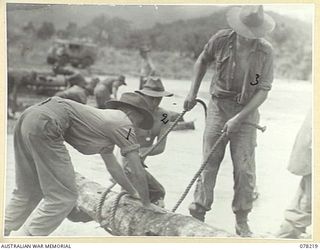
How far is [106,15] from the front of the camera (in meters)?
3.08

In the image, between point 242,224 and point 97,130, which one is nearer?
point 97,130

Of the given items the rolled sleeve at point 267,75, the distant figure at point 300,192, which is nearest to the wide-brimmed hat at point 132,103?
the rolled sleeve at point 267,75

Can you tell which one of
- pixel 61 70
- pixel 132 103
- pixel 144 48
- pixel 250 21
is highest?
pixel 250 21

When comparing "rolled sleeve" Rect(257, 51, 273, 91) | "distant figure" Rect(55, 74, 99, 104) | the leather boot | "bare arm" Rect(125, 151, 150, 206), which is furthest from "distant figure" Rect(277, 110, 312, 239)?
"distant figure" Rect(55, 74, 99, 104)

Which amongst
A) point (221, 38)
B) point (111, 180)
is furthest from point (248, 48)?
point (111, 180)

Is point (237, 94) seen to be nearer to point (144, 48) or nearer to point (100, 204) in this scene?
point (144, 48)

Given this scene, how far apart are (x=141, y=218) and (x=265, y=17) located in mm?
1152

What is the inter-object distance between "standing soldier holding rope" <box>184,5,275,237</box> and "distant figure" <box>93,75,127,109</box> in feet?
1.13

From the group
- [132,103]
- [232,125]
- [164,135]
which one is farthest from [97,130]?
[232,125]

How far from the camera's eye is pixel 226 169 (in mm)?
3074

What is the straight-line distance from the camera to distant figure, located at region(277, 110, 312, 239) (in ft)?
10.0

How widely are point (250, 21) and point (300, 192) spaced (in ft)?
2.88

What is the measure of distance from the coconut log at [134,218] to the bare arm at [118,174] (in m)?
0.04

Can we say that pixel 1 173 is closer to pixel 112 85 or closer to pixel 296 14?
pixel 112 85
